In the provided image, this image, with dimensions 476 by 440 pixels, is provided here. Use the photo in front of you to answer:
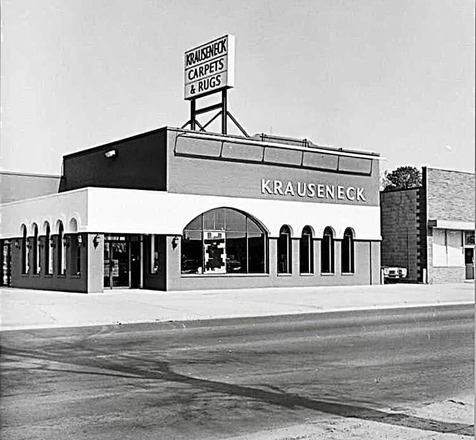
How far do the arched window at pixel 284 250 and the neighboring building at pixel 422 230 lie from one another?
184 inches

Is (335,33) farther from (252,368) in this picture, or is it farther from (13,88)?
(252,368)

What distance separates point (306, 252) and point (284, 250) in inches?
36.9

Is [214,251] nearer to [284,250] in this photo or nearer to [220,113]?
[284,250]

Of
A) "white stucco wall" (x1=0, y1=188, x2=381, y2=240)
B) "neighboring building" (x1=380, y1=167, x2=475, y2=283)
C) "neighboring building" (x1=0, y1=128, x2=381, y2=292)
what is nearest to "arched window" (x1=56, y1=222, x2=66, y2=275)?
"neighboring building" (x1=0, y1=128, x2=381, y2=292)

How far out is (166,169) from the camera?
950 inches

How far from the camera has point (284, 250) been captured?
27.1 meters

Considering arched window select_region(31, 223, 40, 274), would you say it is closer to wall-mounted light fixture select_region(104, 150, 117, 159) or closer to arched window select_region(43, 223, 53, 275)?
arched window select_region(43, 223, 53, 275)

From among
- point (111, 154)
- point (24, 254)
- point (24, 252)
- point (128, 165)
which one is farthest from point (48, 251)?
point (111, 154)

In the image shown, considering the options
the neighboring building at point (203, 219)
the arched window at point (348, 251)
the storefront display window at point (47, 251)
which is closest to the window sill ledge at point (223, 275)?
the neighboring building at point (203, 219)

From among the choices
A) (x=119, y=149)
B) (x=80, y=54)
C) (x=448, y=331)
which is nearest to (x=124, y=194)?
(x=119, y=149)

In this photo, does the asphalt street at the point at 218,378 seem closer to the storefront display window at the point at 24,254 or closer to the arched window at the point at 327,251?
the storefront display window at the point at 24,254

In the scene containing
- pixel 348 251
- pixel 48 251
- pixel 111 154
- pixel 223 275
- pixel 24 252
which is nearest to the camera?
pixel 24 252

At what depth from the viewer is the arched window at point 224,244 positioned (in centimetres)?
2448

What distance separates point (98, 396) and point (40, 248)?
18131 mm
